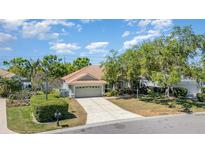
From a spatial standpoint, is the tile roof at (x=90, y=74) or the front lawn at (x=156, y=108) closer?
the front lawn at (x=156, y=108)

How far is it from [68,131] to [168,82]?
1118 centimetres

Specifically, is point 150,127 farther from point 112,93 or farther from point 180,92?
point 180,92

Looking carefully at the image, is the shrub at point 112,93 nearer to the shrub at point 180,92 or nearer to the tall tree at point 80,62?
the shrub at point 180,92

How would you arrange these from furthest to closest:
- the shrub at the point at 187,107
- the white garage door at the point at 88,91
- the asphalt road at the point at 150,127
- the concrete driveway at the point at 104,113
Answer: the white garage door at the point at 88,91 < the shrub at the point at 187,107 < the concrete driveway at the point at 104,113 < the asphalt road at the point at 150,127

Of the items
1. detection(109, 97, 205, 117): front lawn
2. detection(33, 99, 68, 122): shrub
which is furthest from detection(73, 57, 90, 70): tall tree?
detection(33, 99, 68, 122): shrub

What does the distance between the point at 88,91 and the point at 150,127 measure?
55.5ft

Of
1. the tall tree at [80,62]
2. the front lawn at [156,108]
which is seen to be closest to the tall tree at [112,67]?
the front lawn at [156,108]

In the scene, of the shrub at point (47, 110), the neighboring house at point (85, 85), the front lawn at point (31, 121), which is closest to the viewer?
the front lawn at point (31, 121)

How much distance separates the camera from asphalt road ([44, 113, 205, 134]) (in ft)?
51.1

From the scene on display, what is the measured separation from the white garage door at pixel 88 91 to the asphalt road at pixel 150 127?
559 inches

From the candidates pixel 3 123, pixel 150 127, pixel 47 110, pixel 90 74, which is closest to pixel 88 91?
pixel 90 74

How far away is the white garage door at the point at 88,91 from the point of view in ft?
106

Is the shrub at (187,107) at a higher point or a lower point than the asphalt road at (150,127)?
higher

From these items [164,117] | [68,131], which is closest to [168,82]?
[164,117]
